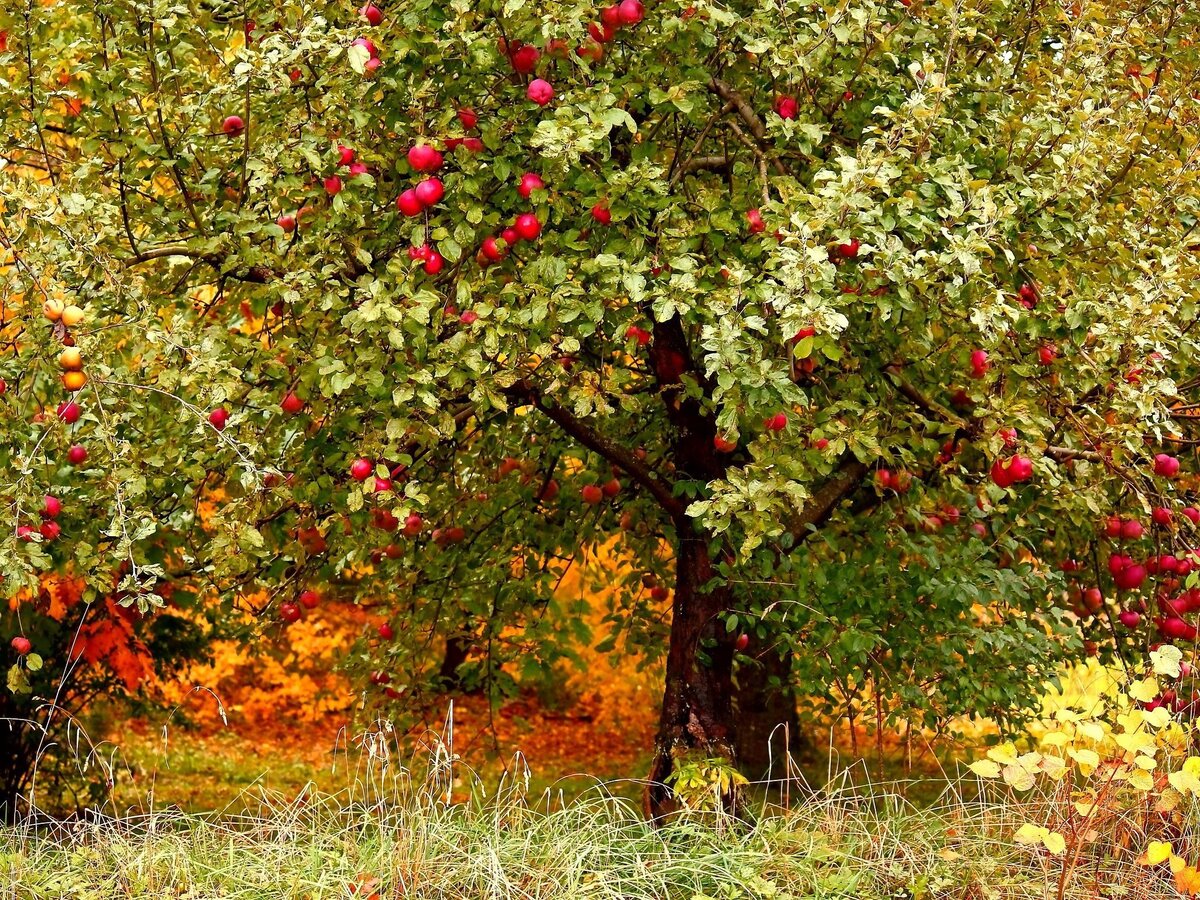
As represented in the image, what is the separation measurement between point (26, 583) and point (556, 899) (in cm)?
196

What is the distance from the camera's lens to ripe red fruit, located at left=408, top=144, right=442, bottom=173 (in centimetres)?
416

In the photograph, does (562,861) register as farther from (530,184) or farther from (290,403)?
(530,184)

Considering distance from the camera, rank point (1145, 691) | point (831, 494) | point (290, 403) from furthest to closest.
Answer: point (831, 494)
point (290, 403)
point (1145, 691)

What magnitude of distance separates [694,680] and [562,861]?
1738 mm

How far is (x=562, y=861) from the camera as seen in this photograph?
13.3ft

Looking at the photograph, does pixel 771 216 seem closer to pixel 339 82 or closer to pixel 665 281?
pixel 665 281

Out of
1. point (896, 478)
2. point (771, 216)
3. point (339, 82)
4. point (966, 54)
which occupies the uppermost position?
point (966, 54)

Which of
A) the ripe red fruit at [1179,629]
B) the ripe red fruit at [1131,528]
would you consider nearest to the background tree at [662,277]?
the ripe red fruit at [1131,528]

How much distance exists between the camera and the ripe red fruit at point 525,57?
13.9 feet

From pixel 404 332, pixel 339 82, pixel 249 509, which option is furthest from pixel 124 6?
pixel 249 509

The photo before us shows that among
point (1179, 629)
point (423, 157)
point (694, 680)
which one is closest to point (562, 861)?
point (694, 680)

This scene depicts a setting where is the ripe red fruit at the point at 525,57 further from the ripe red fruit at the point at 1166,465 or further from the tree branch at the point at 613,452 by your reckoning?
the ripe red fruit at the point at 1166,465

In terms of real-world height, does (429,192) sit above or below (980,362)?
above

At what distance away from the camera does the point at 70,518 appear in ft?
16.5
